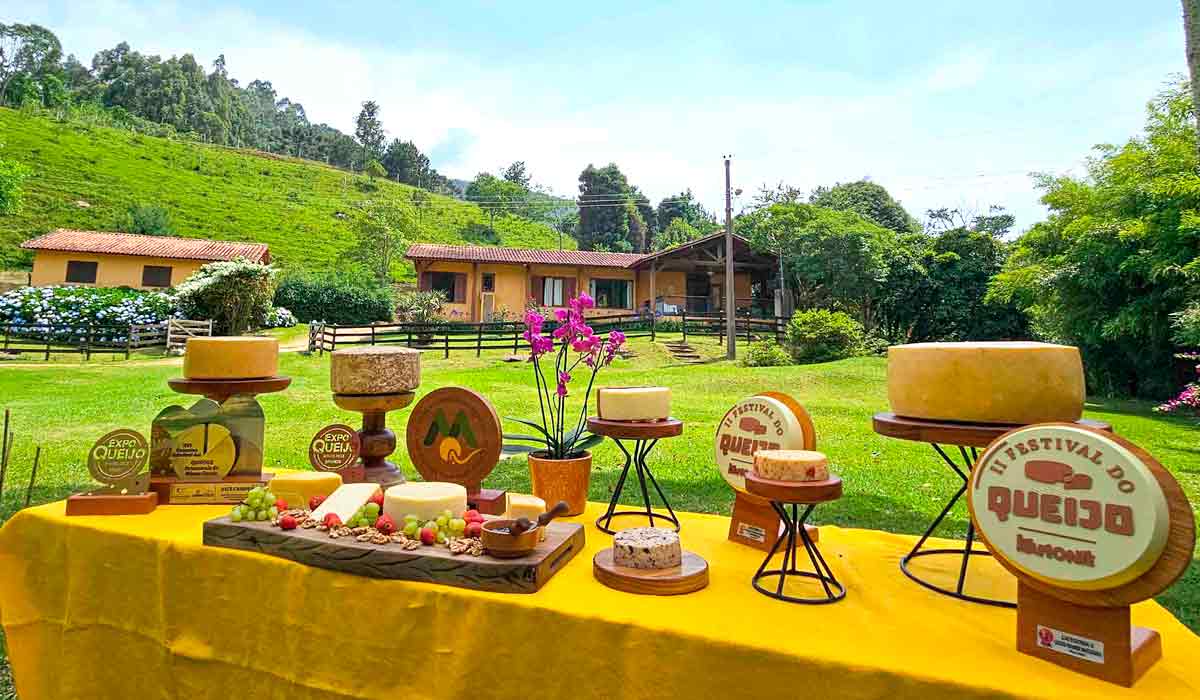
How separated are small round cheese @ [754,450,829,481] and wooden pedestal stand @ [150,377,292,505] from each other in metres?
1.78

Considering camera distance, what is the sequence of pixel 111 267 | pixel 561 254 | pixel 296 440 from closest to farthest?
→ pixel 296 440
pixel 111 267
pixel 561 254

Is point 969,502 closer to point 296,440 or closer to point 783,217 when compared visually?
point 296,440

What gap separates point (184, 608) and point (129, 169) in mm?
44019

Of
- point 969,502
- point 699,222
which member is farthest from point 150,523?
point 699,222

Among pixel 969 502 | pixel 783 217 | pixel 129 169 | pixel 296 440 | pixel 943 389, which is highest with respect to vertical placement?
pixel 129 169

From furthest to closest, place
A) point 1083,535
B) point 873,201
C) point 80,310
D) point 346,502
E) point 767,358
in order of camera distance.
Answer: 1. point 873,201
2. point 80,310
3. point 767,358
4. point 346,502
5. point 1083,535

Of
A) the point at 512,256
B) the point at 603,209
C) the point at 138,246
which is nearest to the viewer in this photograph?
the point at 138,246

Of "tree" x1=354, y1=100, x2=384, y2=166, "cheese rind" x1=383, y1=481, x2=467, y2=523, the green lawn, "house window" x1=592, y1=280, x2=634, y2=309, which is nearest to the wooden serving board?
"cheese rind" x1=383, y1=481, x2=467, y2=523

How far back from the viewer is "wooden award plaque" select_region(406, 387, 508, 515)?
2.08 meters

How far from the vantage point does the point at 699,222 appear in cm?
5000

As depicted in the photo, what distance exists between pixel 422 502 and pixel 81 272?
87.2ft

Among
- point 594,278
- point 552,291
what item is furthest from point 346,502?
point 594,278

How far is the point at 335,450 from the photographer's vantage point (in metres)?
2.30

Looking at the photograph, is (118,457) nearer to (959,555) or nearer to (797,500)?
(797,500)
